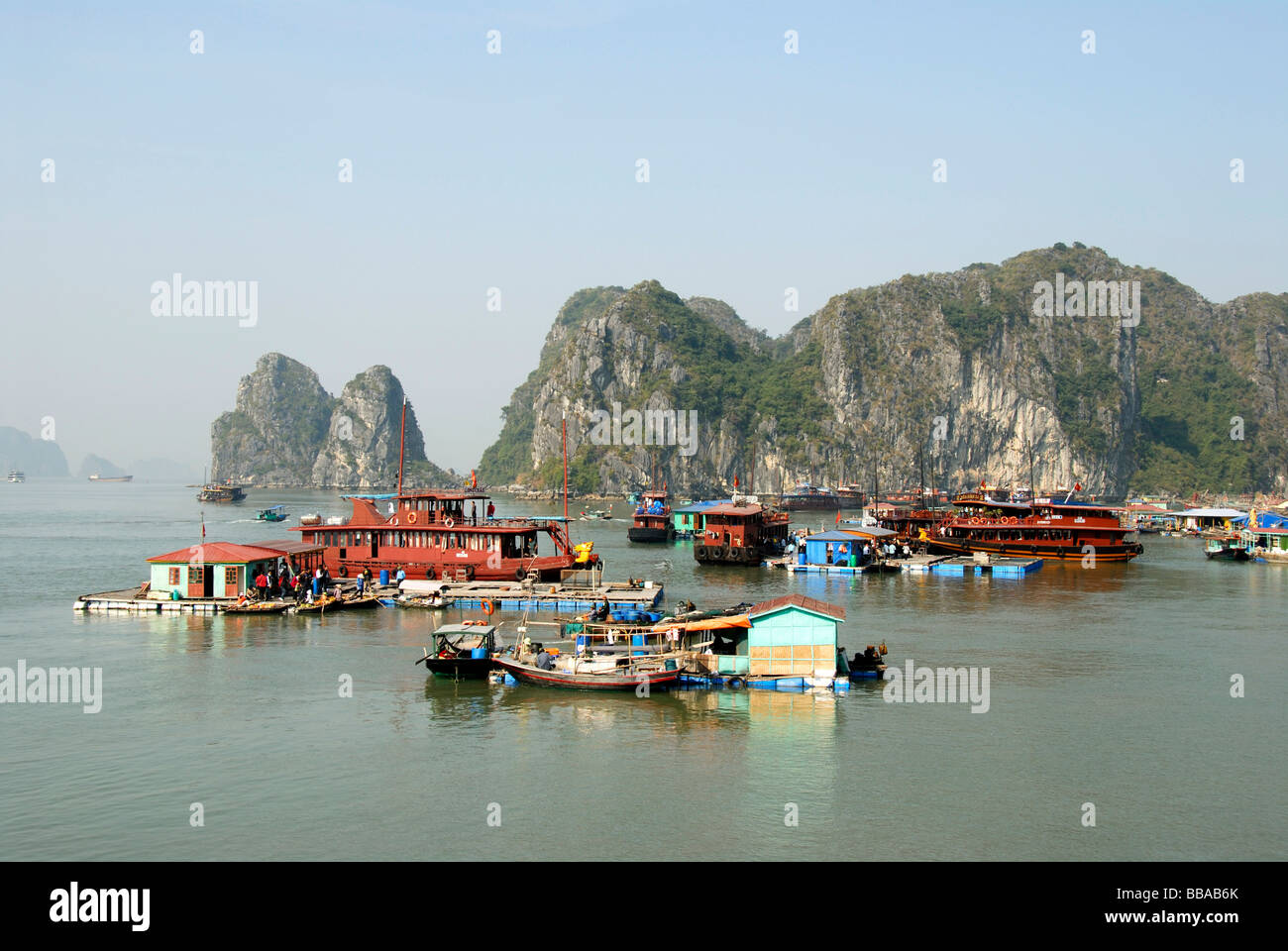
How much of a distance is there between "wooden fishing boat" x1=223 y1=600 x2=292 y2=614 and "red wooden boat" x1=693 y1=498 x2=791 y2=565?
120 ft

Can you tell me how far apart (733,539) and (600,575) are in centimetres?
2275

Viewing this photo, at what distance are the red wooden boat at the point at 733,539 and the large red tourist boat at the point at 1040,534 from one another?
50.0ft

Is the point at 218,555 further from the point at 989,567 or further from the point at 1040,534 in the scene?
the point at 1040,534

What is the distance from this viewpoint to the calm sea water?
21.9 metres

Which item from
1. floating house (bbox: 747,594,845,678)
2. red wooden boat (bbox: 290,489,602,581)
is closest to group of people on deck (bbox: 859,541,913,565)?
red wooden boat (bbox: 290,489,602,581)

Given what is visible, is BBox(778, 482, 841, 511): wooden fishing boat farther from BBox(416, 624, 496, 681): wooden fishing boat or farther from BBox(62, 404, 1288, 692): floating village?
BBox(416, 624, 496, 681): wooden fishing boat

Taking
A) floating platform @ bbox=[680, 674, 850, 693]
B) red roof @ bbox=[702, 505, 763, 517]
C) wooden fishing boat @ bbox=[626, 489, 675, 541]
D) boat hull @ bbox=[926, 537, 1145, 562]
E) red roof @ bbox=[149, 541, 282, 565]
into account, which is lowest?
floating platform @ bbox=[680, 674, 850, 693]

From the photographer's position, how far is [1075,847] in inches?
853

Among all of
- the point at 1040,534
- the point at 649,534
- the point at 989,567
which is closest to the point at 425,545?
the point at 989,567

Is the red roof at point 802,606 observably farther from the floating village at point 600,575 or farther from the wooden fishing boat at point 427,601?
the wooden fishing boat at point 427,601

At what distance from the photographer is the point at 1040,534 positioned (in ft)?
273

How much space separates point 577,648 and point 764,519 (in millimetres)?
53394

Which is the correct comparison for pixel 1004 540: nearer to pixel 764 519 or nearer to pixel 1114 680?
pixel 764 519
